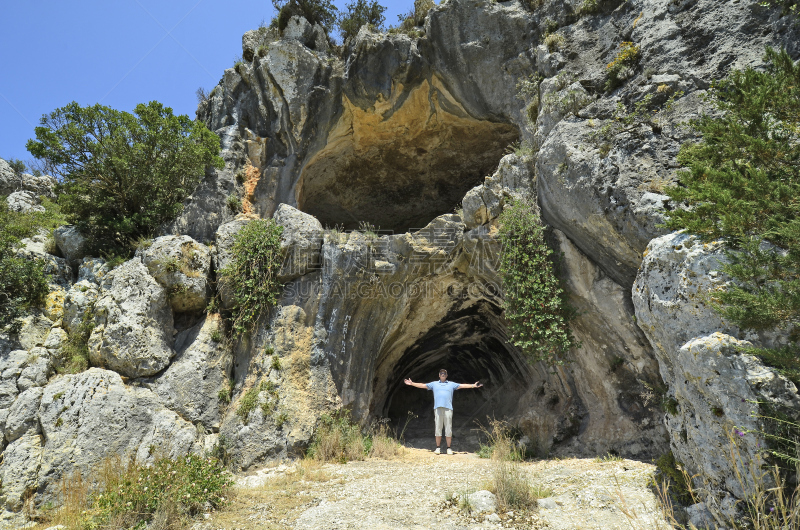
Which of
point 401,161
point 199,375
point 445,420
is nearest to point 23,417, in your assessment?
point 199,375

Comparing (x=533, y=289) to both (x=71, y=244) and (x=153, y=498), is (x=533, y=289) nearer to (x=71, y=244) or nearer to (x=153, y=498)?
(x=153, y=498)

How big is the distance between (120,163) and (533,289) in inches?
371

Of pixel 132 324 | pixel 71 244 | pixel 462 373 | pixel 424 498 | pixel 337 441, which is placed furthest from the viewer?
pixel 462 373

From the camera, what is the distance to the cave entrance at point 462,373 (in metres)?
11.8

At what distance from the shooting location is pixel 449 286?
35.1 ft

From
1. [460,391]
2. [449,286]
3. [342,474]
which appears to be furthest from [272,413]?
[460,391]

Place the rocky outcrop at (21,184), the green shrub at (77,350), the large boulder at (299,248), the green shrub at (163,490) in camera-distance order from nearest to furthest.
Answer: the green shrub at (163,490) → the green shrub at (77,350) → the large boulder at (299,248) → the rocky outcrop at (21,184)

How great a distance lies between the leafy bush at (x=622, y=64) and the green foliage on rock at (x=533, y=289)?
8.73 feet

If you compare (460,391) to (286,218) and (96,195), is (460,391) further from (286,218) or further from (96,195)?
(96,195)

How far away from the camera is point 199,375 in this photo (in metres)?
8.81

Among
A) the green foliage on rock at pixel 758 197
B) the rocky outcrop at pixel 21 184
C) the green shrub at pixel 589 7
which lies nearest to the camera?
the green foliage on rock at pixel 758 197

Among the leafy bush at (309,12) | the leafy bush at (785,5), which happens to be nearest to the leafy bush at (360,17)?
the leafy bush at (309,12)

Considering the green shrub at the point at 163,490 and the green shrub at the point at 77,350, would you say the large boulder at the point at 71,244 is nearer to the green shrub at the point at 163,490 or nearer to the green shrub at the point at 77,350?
the green shrub at the point at 77,350

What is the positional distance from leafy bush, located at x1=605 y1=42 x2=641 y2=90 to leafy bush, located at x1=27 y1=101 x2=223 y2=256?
910 cm
